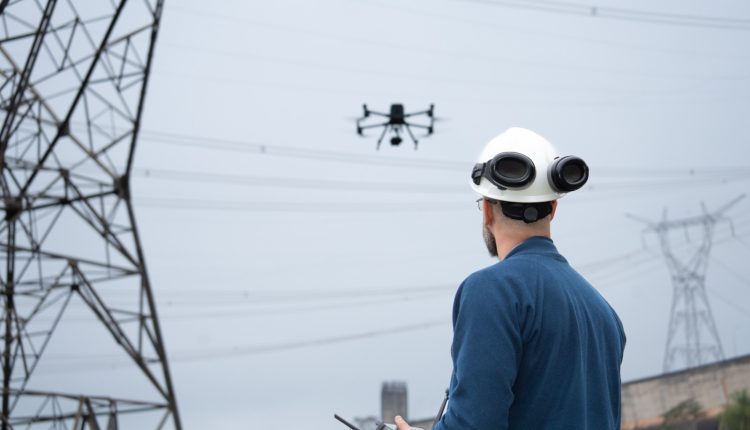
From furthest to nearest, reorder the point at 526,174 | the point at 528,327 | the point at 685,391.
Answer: the point at 685,391 → the point at 526,174 → the point at 528,327

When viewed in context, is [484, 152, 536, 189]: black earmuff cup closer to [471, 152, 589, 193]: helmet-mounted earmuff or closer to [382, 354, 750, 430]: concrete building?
[471, 152, 589, 193]: helmet-mounted earmuff

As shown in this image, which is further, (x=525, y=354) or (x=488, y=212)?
(x=488, y=212)

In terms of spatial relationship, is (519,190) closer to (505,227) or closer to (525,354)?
(505,227)

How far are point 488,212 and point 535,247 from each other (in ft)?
0.67

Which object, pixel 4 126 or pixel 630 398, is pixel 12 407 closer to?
pixel 4 126

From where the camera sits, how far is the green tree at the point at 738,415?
34.4 meters

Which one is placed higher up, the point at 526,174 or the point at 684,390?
the point at 684,390

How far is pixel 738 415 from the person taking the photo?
34688 mm

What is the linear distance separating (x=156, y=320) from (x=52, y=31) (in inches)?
231

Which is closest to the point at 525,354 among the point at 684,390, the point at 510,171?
the point at 510,171

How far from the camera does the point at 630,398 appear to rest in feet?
121

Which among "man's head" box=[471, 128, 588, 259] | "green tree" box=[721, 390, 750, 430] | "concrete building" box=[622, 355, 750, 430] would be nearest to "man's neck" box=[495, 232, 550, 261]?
"man's head" box=[471, 128, 588, 259]

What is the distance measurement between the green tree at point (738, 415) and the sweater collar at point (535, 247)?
3392 centimetres

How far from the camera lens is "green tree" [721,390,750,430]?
34375 mm
